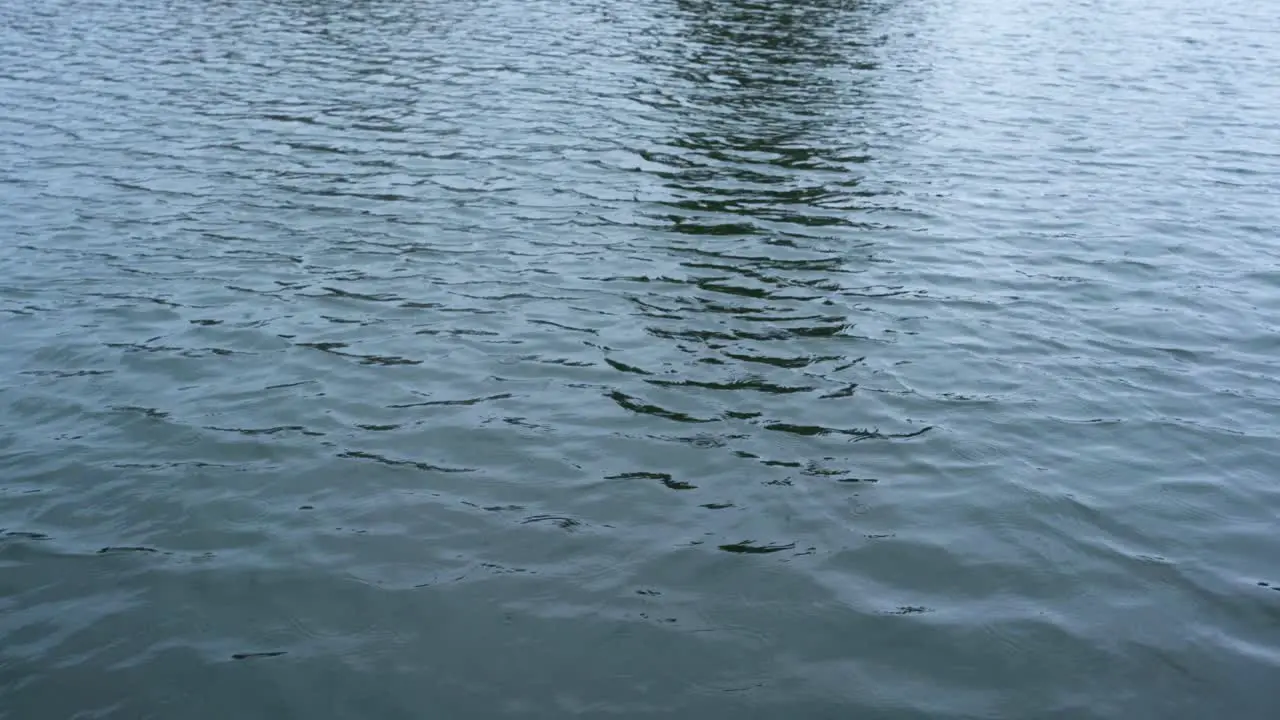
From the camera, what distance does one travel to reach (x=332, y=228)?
21.7 meters

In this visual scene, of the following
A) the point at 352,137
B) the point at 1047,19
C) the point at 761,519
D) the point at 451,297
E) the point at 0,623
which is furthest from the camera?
the point at 1047,19

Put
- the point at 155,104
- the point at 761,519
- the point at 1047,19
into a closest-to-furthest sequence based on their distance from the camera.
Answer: the point at 761,519, the point at 155,104, the point at 1047,19

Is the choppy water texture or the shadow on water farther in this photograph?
the shadow on water

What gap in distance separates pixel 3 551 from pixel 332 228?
439 inches

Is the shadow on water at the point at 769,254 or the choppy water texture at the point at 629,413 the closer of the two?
the choppy water texture at the point at 629,413

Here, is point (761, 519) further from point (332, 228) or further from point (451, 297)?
point (332, 228)

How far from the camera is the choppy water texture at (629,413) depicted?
10344 millimetres

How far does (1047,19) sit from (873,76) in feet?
61.8

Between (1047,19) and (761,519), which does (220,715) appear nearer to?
(761,519)

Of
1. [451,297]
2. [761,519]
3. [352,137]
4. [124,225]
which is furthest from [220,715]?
[352,137]

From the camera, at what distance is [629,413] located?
1500cm

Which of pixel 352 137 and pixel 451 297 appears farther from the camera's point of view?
pixel 352 137

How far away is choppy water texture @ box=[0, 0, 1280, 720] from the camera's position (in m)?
10.3

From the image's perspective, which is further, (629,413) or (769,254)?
(769,254)
